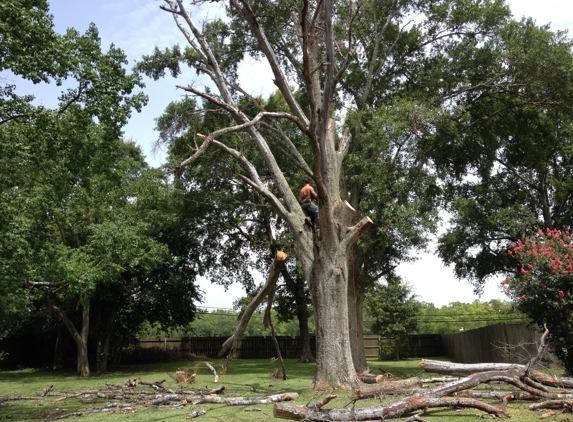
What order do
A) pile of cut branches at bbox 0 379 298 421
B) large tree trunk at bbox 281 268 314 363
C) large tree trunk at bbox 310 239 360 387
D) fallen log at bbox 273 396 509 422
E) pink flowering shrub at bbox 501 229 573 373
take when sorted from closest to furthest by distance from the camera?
fallen log at bbox 273 396 509 422
pile of cut branches at bbox 0 379 298 421
large tree trunk at bbox 310 239 360 387
pink flowering shrub at bbox 501 229 573 373
large tree trunk at bbox 281 268 314 363

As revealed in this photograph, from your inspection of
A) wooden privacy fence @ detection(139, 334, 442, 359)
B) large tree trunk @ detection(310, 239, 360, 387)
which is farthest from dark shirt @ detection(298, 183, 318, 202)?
wooden privacy fence @ detection(139, 334, 442, 359)

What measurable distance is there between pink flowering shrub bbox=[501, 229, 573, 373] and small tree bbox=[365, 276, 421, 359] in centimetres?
1650

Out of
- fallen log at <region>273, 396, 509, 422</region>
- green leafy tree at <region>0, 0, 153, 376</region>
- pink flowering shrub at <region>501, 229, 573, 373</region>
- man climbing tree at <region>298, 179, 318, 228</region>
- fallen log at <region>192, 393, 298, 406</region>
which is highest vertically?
green leafy tree at <region>0, 0, 153, 376</region>

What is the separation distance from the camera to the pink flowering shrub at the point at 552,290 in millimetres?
9867

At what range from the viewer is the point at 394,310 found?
27.3 meters

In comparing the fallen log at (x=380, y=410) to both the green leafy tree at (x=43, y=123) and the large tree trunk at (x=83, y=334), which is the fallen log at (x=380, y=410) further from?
the large tree trunk at (x=83, y=334)

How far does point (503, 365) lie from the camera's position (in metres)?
8.19

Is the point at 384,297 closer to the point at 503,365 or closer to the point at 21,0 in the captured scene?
the point at 503,365

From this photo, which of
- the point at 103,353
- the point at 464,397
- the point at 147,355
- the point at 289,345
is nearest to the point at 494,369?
the point at 464,397

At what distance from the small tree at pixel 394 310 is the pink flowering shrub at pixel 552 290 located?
16.5m

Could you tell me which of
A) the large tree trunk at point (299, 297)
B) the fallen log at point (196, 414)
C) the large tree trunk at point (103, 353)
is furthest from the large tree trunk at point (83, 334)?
the fallen log at point (196, 414)

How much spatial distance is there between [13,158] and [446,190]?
14.8 metres

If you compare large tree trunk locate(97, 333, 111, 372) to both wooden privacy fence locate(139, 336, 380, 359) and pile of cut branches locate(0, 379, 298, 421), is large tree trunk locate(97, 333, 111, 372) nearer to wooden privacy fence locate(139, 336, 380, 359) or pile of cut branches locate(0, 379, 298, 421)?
wooden privacy fence locate(139, 336, 380, 359)

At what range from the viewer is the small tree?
26.9m
